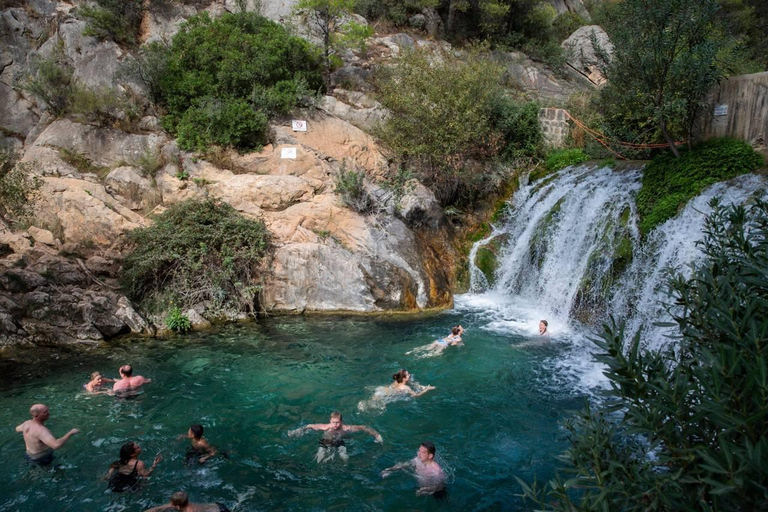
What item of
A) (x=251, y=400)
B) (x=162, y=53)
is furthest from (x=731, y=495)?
(x=162, y=53)

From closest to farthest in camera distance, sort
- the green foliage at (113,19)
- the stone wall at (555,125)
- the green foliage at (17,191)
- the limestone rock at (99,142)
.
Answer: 1. the green foliage at (17,191)
2. the limestone rock at (99,142)
3. the stone wall at (555,125)
4. the green foliage at (113,19)

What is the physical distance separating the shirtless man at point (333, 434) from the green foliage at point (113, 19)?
19.7m

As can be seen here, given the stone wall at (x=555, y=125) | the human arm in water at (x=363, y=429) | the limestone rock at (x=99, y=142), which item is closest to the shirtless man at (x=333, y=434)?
the human arm in water at (x=363, y=429)

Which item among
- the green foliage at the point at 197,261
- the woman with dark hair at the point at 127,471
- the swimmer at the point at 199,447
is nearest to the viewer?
the woman with dark hair at the point at 127,471

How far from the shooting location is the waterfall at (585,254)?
10844 mm

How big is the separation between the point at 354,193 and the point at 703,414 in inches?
538

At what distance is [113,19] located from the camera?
20109 mm

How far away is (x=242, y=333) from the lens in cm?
1215

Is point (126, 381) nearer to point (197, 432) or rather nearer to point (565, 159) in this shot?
point (197, 432)

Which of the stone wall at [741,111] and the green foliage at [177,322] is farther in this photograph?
the green foliage at [177,322]

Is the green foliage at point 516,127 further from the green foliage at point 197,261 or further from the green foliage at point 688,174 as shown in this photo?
the green foliage at point 197,261

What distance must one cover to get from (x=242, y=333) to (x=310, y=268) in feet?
8.91

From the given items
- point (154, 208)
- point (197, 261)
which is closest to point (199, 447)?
point (197, 261)

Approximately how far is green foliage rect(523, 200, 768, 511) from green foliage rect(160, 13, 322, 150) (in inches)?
643
